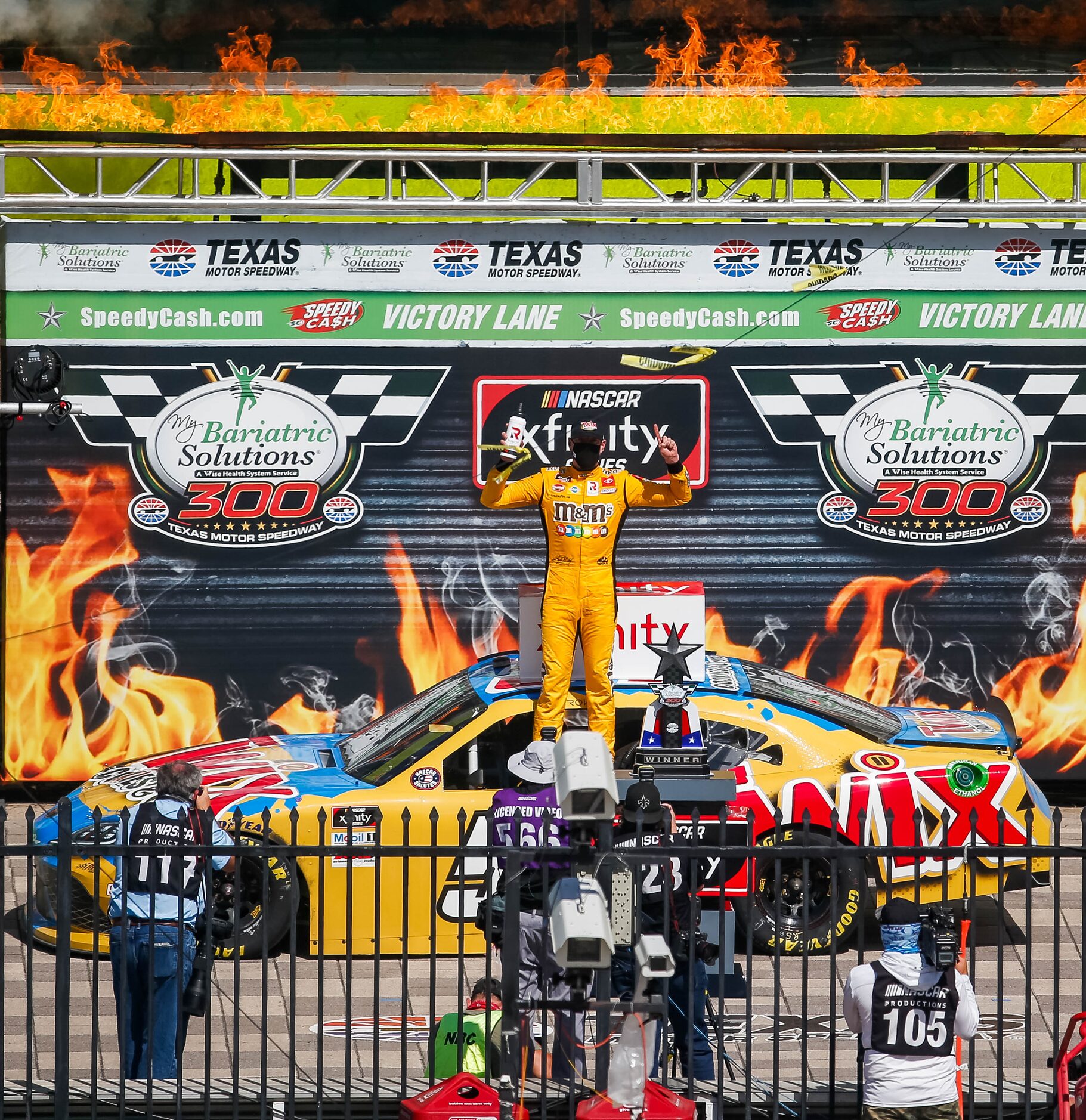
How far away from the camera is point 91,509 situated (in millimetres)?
12883

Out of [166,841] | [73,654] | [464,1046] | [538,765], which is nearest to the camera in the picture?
[464,1046]

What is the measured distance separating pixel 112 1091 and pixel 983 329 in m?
9.44

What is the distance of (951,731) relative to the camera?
31.0 ft

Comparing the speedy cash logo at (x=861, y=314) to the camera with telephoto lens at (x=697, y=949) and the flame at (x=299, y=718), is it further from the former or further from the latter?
the camera with telephoto lens at (x=697, y=949)

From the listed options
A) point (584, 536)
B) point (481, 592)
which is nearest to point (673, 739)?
point (584, 536)

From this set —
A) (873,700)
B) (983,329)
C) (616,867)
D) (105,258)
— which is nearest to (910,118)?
(983,329)

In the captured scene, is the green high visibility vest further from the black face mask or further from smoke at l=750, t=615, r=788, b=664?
smoke at l=750, t=615, r=788, b=664

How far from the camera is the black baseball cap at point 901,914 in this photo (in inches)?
230

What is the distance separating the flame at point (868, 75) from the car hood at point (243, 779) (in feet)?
30.7

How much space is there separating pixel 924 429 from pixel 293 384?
5065 millimetres

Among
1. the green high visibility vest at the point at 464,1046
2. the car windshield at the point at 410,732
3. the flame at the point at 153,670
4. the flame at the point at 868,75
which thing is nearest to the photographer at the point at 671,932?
the green high visibility vest at the point at 464,1046

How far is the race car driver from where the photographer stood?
959 centimetres

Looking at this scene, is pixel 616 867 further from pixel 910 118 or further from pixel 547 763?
pixel 910 118

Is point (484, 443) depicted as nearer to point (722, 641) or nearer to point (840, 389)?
point (722, 641)
